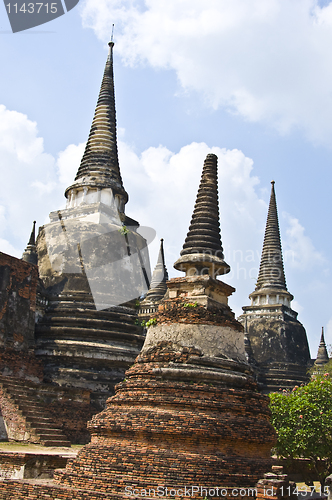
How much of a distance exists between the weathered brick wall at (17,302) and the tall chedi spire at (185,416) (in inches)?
Answer: 373

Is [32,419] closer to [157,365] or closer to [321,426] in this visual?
[157,365]

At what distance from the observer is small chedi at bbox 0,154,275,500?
926 centimetres

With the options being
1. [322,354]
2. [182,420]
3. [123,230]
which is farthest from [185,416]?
[322,354]

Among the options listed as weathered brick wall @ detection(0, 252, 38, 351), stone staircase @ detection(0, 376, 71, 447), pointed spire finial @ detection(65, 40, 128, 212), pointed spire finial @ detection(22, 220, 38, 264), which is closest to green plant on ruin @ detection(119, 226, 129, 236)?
pointed spire finial @ detection(65, 40, 128, 212)

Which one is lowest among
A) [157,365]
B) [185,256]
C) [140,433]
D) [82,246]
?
[140,433]

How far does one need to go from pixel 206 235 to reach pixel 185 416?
488cm

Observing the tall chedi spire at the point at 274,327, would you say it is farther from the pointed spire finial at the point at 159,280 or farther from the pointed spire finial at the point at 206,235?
the pointed spire finial at the point at 206,235

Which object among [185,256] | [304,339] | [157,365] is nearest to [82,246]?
[185,256]

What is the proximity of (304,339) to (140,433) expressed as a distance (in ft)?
77.1

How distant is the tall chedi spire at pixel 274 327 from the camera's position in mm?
29109

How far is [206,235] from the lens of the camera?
1321cm

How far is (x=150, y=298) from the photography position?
107 ft

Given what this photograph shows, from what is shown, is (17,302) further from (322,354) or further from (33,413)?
(322,354)

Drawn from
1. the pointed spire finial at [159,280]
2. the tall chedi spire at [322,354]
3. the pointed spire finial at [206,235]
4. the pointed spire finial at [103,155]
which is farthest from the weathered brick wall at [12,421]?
the tall chedi spire at [322,354]
